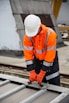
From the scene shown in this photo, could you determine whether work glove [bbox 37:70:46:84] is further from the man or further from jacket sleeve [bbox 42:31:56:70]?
jacket sleeve [bbox 42:31:56:70]

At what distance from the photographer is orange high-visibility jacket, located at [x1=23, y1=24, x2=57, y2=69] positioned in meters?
4.29

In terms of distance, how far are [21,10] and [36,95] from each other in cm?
642

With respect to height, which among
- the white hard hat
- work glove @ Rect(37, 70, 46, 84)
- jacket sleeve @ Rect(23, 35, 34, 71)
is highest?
the white hard hat

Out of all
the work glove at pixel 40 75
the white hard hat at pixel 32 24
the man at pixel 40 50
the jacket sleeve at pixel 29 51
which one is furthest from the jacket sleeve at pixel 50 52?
the jacket sleeve at pixel 29 51

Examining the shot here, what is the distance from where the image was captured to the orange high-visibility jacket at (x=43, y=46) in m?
4.29

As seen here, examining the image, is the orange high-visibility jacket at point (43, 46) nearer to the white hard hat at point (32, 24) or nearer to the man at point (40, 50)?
the man at point (40, 50)

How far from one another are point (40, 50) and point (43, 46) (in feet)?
0.29

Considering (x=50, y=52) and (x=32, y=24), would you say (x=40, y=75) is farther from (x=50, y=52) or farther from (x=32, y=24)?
(x=32, y=24)

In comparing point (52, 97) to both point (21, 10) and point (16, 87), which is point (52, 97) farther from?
point (21, 10)

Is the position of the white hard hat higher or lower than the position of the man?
higher

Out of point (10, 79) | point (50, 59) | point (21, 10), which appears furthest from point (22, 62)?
point (50, 59)

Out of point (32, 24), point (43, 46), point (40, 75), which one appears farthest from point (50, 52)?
point (32, 24)

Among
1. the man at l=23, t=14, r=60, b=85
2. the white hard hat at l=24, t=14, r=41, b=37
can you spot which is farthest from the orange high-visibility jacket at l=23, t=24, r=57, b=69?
the white hard hat at l=24, t=14, r=41, b=37

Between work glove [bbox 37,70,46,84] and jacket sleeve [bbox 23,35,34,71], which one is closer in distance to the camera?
work glove [bbox 37,70,46,84]
